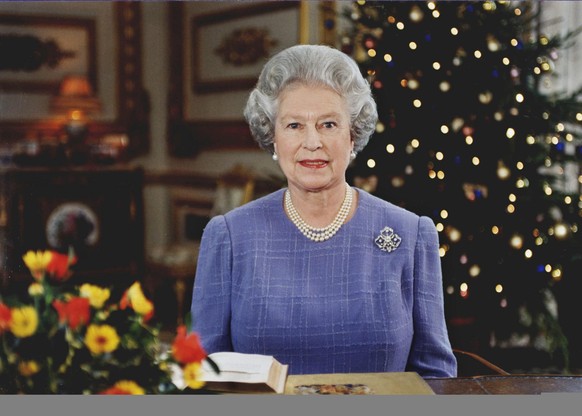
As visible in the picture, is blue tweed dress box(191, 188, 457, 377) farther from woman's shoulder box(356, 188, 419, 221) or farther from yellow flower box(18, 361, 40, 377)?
yellow flower box(18, 361, 40, 377)

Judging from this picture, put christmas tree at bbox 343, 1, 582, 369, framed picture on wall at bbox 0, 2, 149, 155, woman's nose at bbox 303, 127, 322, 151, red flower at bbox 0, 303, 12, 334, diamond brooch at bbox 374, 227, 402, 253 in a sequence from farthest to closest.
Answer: framed picture on wall at bbox 0, 2, 149, 155 < christmas tree at bbox 343, 1, 582, 369 < diamond brooch at bbox 374, 227, 402, 253 < woman's nose at bbox 303, 127, 322, 151 < red flower at bbox 0, 303, 12, 334

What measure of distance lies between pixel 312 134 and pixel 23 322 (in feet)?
3.05

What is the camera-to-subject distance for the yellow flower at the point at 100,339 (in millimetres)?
1104

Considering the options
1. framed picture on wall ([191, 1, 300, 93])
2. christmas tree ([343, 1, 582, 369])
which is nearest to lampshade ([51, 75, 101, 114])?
framed picture on wall ([191, 1, 300, 93])

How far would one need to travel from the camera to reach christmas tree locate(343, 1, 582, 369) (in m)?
3.71

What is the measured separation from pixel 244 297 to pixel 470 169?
6.99 feet

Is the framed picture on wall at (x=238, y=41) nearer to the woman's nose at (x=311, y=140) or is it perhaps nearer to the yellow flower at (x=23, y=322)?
the woman's nose at (x=311, y=140)

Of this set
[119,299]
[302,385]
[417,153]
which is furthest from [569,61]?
[119,299]

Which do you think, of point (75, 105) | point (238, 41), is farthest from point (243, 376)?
point (75, 105)

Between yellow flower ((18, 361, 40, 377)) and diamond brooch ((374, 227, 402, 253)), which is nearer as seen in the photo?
yellow flower ((18, 361, 40, 377))

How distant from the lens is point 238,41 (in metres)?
6.27

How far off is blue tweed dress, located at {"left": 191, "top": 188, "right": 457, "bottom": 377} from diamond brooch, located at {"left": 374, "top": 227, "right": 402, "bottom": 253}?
0.01 m

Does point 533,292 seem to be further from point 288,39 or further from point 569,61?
point 288,39

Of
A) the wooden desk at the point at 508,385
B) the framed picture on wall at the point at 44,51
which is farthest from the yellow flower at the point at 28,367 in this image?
the framed picture on wall at the point at 44,51
